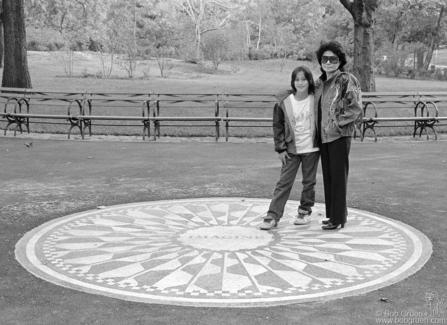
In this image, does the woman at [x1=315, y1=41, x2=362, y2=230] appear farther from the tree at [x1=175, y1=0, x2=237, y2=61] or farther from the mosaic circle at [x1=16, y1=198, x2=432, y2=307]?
the tree at [x1=175, y1=0, x2=237, y2=61]

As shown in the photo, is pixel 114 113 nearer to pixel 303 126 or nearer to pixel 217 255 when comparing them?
pixel 303 126

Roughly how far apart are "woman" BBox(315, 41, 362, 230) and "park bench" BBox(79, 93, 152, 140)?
8.42 meters

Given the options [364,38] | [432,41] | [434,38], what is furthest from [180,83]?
[434,38]

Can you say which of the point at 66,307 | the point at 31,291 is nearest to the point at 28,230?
the point at 31,291

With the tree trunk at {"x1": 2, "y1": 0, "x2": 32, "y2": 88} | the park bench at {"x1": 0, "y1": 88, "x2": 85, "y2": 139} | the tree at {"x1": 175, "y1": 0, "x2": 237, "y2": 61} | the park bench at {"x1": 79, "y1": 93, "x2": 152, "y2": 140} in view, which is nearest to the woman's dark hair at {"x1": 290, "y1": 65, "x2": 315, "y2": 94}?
the park bench at {"x1": 79, "y1": 93, "x2": 152, "y2": 140}

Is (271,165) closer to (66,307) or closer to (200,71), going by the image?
(66,307)

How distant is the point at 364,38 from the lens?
1941cm

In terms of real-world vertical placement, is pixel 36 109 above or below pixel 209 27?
below

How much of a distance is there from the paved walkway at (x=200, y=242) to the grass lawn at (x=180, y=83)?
13.6 feet

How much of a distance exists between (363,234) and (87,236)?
2482 millimetres

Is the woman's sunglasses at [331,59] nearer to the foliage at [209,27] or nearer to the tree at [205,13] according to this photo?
the foliage at [209,27]

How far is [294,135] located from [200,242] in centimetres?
141

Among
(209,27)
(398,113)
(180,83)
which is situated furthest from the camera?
(209,27)

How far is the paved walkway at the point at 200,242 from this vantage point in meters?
4.45
